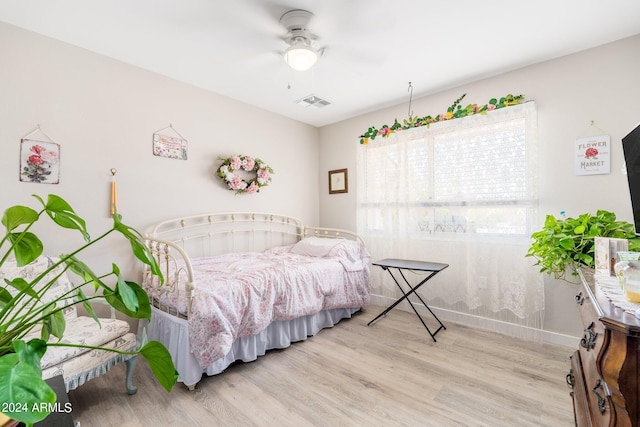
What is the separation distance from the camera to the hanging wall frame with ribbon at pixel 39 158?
203 cm

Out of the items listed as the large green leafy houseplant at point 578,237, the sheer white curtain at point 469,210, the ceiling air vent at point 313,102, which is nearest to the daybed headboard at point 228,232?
the sheer white curtain at point 469,210

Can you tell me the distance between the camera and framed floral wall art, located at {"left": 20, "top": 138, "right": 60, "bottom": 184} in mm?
2033

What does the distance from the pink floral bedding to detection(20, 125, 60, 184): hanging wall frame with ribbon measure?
1272 mm

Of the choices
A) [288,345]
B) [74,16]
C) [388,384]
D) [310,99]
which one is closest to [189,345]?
[288,345]

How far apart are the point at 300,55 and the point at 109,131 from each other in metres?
1.72

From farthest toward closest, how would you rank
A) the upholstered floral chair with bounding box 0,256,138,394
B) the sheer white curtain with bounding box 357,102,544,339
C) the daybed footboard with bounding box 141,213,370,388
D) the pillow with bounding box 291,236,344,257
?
the pillow with bounding box 291,236,344,257 < the sheer white curtain with bounding box 357,102,544,339 < the daybed footboard with bounding box 141,213,370,388 < the upholstered floral chair with bounding box 0,256,138,394

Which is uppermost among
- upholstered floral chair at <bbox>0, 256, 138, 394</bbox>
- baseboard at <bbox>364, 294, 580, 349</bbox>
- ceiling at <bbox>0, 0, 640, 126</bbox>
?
ceiling at <bbox>0, 0, 640, 126</bbox>

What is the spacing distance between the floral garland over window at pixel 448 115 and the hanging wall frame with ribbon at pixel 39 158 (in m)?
2.98

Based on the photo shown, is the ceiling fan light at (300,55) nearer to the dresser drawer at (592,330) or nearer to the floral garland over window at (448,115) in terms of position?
the floral garland over window at (448,115)

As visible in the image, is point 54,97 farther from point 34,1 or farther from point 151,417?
point 151,417

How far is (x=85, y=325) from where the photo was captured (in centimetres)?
184

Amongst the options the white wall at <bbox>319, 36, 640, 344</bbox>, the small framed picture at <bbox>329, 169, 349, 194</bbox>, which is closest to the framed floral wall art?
the small framed picture at <bbox>329, 169, 349, 194</bbox>

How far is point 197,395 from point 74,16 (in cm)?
262

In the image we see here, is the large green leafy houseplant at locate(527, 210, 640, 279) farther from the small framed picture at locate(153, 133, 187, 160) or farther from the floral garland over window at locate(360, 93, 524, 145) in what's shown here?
the small framed picture at locate(153, 133, 187, 160)
